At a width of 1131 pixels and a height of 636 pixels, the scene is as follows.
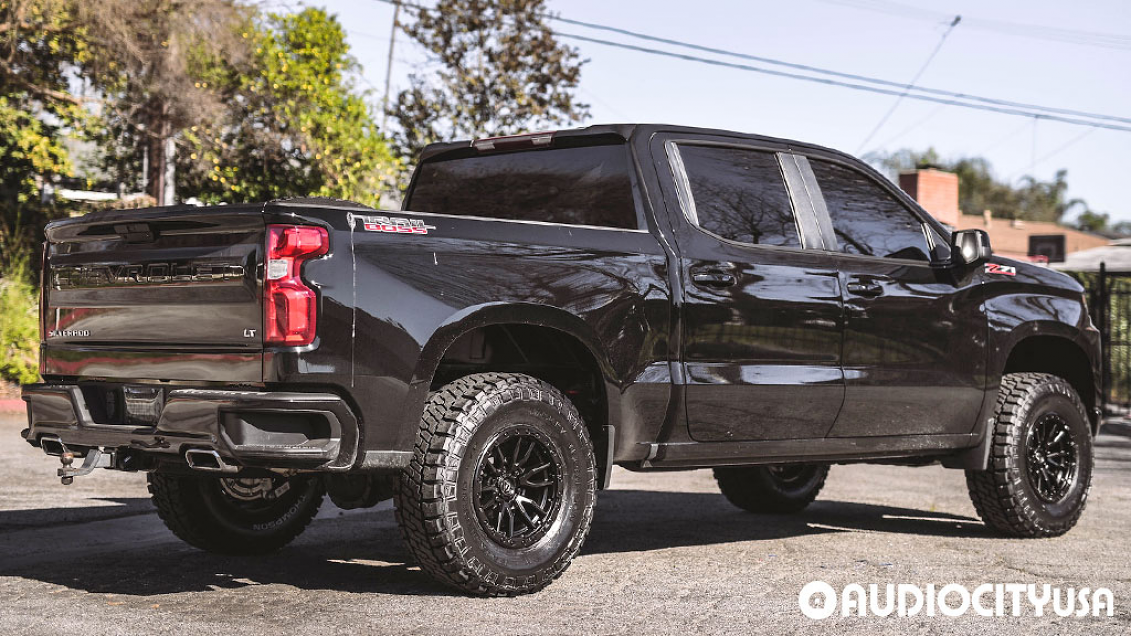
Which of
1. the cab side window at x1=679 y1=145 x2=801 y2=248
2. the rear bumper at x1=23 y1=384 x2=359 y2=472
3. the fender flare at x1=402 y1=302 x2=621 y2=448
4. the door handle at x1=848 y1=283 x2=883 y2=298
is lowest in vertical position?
the rear bumper at x1=23 y1=384 x2=359 y2=472

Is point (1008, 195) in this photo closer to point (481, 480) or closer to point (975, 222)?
point (975, 222)

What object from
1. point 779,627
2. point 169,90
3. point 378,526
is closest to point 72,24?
point 169,90

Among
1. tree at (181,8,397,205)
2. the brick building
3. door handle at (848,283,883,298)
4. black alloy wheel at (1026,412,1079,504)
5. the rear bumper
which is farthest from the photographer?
the brick building

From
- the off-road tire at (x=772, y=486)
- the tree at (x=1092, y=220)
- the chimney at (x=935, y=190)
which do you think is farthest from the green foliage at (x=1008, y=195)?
the off-road tire at (x=772, y=486)

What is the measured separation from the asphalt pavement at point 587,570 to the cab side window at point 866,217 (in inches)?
61.5

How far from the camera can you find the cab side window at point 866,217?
22.4ft

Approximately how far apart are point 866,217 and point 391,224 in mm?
2919

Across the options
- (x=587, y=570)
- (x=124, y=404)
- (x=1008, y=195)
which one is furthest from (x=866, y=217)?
(x=1008, y=195)

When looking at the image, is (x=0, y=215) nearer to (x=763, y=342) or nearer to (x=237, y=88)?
(x=237, y=88)

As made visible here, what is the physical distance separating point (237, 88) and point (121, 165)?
1.91 meters

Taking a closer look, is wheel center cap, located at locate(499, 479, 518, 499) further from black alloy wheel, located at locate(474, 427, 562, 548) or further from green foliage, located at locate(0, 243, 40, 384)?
green foliage, located at locate(0, 243, 40, 384)

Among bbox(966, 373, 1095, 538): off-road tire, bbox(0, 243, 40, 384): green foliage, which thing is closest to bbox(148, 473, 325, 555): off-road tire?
bbox(966, 373, 1095, 538): off-road tire

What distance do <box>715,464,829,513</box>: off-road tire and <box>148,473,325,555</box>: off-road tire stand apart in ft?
9.55

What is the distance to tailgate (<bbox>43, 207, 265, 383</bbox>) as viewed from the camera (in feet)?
16.1
